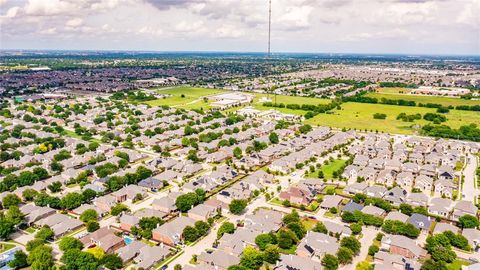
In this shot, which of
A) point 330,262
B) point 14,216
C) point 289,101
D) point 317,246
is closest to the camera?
point 330,262

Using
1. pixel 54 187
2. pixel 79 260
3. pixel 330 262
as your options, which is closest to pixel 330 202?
pixel 330 262

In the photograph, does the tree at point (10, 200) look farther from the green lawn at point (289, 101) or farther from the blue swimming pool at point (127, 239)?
the green lawn at point (289, 101)

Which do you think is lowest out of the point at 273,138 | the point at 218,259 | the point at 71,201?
the point at 218,259

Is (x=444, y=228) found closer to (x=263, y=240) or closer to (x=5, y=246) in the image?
(x=263, y=240)

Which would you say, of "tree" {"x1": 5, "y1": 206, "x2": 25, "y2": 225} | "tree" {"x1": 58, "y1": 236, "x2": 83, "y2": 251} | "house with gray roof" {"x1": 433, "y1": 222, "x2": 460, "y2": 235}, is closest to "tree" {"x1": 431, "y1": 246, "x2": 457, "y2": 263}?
"house with gray roof" {"x1": 433, "y1": 222, "x2": 460, "y2": 235}

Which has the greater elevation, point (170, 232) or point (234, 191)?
point (234, 191)

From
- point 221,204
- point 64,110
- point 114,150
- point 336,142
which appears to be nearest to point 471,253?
point 221,204

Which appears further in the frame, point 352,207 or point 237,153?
point 237,153
